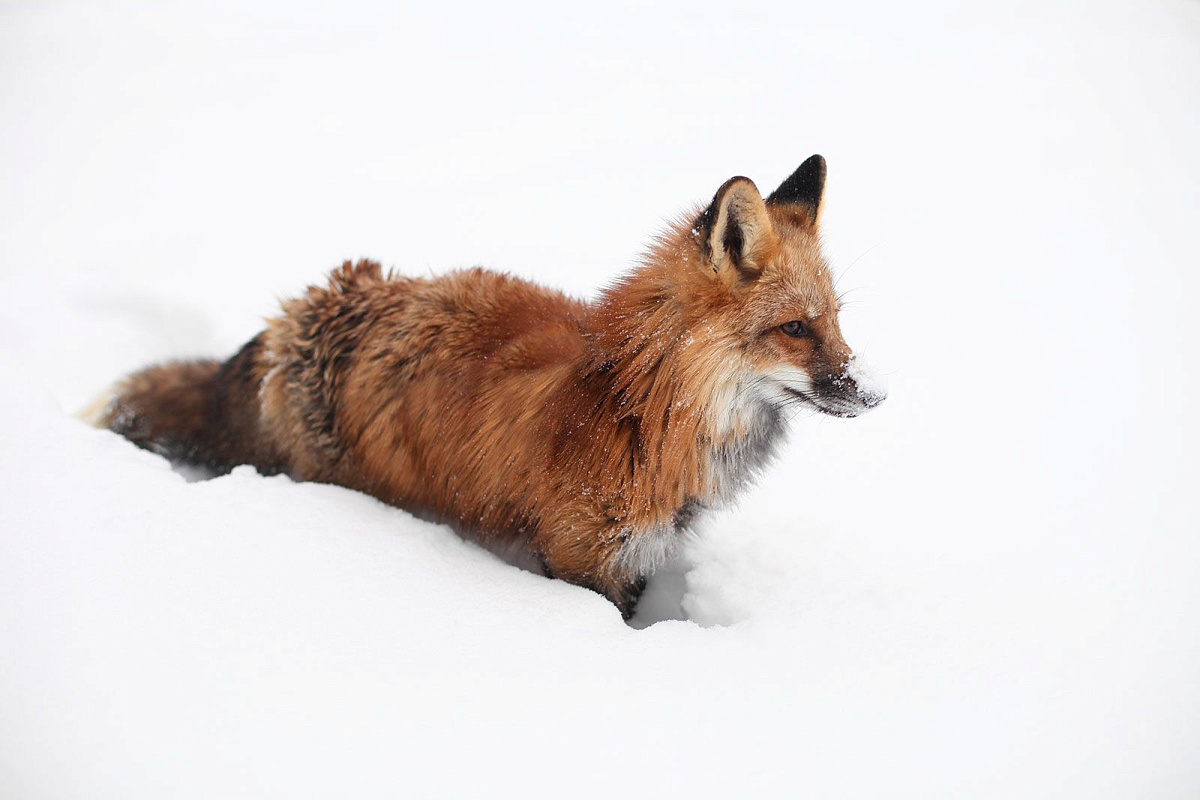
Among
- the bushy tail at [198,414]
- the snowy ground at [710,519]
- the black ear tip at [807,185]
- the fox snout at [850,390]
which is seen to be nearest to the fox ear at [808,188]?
the black ear tip at [807,185]

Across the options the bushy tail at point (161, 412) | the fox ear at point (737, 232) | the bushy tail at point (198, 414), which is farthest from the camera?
the bushy tail at point (161, 412)

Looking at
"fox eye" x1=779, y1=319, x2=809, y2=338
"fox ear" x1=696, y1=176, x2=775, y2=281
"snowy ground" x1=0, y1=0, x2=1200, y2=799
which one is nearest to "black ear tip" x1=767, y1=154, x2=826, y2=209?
"fox ear" x1=696, y1=176, x2=775, y2=281

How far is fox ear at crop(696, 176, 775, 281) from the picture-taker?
3.04 metres

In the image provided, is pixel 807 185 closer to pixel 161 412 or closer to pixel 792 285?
pixel 792 285

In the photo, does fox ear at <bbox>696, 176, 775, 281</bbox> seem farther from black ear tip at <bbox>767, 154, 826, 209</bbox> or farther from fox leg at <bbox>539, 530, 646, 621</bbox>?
fox leg at <bbox>539, 530, 646, 621</bbox>

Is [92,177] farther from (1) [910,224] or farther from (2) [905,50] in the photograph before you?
(2) [905,50]

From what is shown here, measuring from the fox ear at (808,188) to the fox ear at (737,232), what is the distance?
21.1 inches

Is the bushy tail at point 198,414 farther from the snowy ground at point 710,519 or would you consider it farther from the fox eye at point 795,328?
the fox eye at point 795,328

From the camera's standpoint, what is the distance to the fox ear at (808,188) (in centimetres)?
365

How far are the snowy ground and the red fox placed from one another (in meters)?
0.35

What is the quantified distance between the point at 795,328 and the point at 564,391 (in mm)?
1128

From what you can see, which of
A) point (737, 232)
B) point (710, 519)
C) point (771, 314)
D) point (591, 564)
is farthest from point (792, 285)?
point (591, 564)

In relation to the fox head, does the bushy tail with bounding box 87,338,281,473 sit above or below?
below

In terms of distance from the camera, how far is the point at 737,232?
10.5ft
